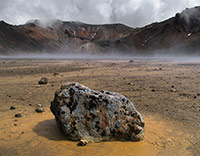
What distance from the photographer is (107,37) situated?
145 meters

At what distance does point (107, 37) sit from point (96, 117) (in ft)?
471

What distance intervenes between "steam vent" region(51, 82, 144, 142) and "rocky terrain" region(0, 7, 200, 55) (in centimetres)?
6819

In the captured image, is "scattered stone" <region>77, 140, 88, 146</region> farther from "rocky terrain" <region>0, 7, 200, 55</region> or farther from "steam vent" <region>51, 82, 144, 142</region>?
"rocky terrain" <region>0, 7, 200, 55</region>

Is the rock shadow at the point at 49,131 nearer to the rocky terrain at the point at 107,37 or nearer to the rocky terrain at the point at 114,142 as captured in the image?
the rocky terrain at the point at 114,142

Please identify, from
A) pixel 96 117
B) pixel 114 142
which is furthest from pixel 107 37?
pixel 114 142

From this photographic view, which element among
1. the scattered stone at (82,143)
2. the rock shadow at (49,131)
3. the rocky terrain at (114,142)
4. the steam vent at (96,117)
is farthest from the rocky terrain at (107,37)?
the scattered stone at (82,143)

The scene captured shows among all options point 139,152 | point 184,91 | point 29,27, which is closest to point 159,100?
point 184,91

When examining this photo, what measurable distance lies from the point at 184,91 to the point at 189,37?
3008 inches

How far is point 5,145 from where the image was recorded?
13.5ft

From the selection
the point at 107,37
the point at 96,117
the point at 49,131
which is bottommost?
the point at 49,131

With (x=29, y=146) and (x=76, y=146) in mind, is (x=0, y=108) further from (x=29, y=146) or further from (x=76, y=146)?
(x=76, y=146)

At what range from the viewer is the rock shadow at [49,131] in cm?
448

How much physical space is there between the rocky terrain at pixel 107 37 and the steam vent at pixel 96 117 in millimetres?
68188

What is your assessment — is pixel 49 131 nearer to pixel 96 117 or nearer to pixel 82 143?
pixel 82 143
